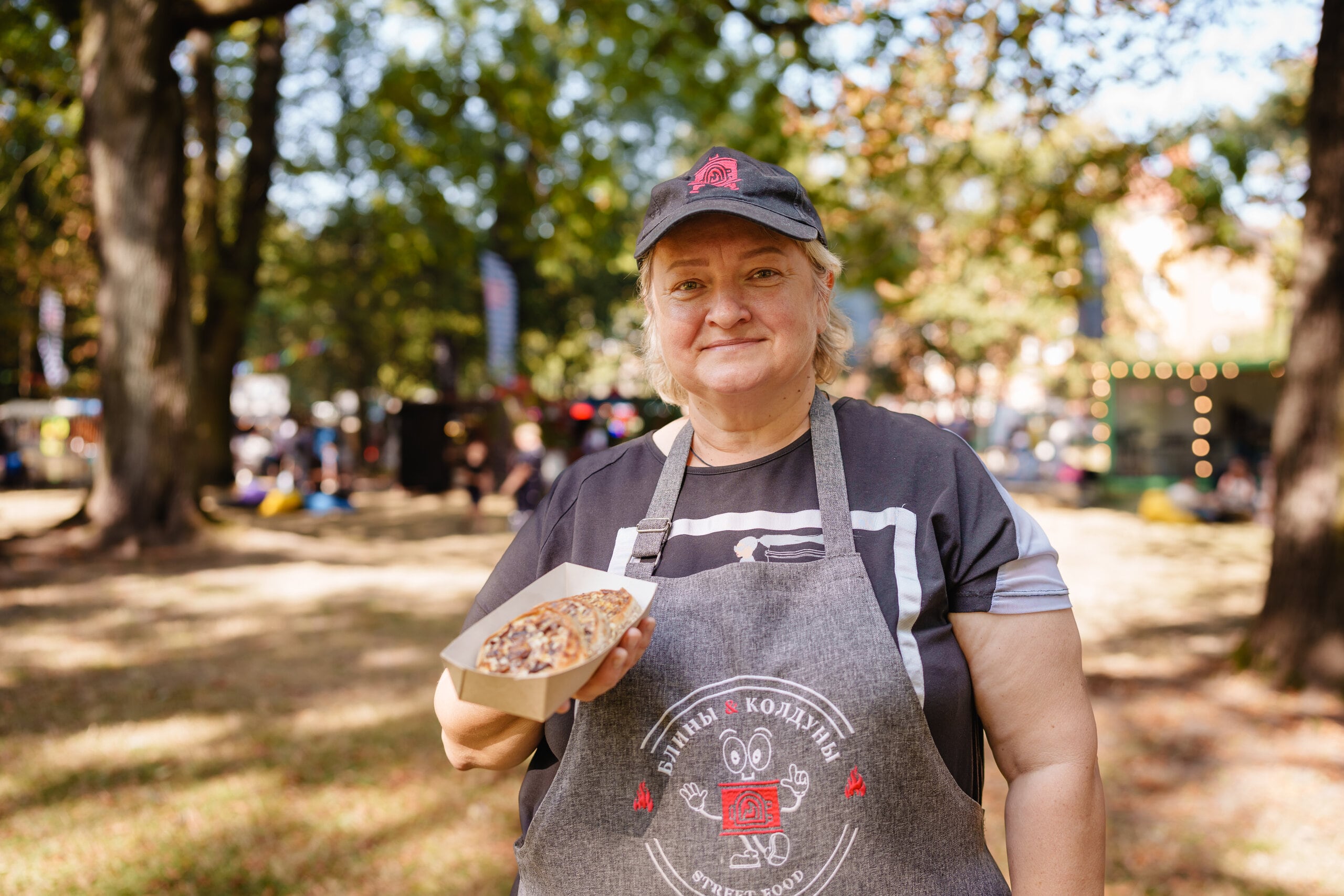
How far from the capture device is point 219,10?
376 inches

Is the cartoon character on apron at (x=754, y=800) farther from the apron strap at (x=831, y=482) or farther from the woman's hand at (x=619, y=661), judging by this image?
the apron strap at (x=831, y=482)

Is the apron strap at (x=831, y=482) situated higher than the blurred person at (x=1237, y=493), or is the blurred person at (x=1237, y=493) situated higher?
the apron strap at (x=831, y=482)

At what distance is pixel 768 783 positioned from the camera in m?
1.43

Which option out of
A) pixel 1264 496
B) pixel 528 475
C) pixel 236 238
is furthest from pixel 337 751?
pixel 1264 496

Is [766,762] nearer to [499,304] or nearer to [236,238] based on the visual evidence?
[499,304]

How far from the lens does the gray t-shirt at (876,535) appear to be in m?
1.47

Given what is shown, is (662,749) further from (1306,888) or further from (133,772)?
(133,772)

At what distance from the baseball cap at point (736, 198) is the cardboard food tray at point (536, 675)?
23.0 inches

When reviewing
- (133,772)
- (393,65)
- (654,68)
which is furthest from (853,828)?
(393,65)

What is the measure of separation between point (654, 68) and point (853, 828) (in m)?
11.9

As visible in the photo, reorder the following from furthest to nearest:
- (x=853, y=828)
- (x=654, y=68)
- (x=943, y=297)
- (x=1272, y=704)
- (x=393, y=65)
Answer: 1. (x=943, y=297)
2. (x=393, y=65)
3. (x=654, y=68)
4. (x=1272, y=704)
5. (x=853, y=828)

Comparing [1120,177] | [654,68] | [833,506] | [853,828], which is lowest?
[853,828]

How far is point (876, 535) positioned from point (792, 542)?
137 mm

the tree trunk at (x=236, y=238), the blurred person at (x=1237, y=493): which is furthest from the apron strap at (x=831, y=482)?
the blurred person at (x=1237, y=493)
